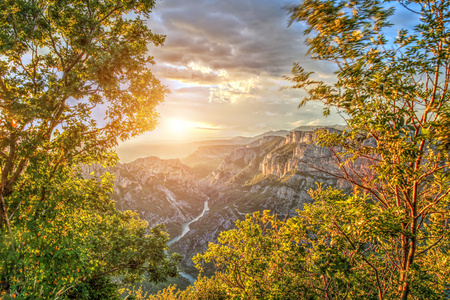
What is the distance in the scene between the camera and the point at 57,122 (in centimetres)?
816

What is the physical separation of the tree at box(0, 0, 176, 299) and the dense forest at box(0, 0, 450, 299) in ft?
0.20

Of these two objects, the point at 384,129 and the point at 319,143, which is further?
the point at 319,143

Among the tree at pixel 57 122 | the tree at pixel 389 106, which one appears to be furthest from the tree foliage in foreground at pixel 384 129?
the tree at pixel 57 122

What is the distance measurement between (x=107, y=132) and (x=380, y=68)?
11.1m

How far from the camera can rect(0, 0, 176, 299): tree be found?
6.21 m

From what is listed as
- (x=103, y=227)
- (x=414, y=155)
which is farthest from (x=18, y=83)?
(x=414, y=155)

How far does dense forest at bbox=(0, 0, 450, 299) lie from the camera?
17.1 ft

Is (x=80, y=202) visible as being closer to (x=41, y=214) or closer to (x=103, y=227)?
(x=41, y=214)

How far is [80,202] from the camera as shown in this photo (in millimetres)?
8531

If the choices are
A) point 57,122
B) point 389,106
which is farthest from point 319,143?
point 57,122

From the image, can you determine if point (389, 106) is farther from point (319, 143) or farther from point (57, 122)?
point (57, 122)

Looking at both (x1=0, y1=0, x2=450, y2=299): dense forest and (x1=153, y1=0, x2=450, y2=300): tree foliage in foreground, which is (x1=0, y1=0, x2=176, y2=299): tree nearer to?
(x1=0, y1=0, x2=450, y2=299): dense forest

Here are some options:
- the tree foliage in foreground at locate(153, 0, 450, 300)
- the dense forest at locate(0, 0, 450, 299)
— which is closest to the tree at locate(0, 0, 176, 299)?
the dense forest at locate(0, 0, 450, 299)

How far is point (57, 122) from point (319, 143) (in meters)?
11.0
